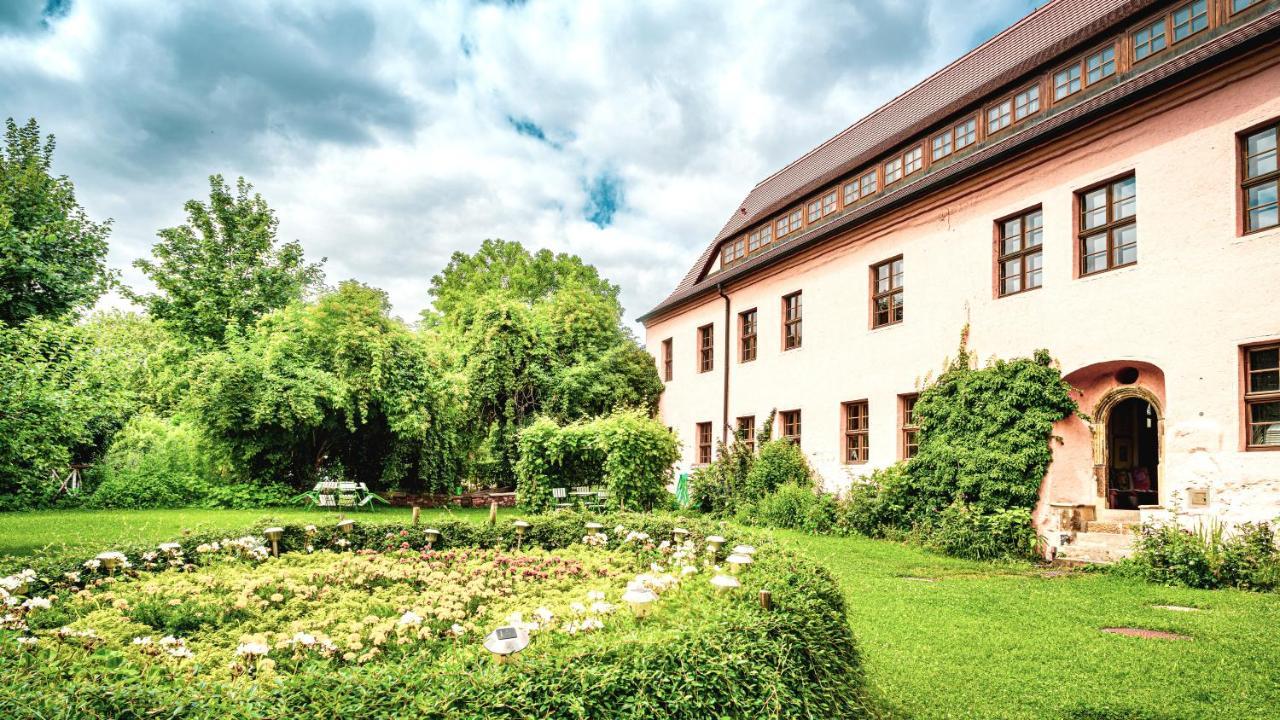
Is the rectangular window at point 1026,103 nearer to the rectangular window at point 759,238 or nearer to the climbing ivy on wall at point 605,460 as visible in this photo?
the rectangular window at point 759,238

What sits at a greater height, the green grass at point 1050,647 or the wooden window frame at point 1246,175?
the wooden window frame at point 1246,175

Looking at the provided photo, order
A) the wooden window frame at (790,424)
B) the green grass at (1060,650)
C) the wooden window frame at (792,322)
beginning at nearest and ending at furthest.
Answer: the green grass at (1060,650)
the wooden window frame at (790,424)
the wooden window frame at (792,322)

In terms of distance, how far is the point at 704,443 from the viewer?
74.7ft

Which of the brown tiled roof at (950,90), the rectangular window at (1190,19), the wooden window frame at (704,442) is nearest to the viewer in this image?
the rectangular window at (1190,19)

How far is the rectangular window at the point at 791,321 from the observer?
18.8 metres

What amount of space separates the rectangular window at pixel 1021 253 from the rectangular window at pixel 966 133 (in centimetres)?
233

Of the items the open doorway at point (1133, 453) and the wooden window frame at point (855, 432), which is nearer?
the open doorway at point (1133, 453)

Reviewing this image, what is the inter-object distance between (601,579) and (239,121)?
10534 millimetres

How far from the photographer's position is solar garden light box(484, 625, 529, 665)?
3.17 metres

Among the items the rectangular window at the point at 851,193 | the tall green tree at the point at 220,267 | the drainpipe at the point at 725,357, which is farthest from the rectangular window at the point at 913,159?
the tall green tree at the point at 220,267

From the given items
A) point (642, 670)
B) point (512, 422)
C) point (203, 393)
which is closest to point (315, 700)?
point (642, 670)

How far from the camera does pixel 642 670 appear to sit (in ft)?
11.0

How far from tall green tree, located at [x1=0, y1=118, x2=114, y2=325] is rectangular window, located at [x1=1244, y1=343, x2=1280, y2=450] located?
1829 cm

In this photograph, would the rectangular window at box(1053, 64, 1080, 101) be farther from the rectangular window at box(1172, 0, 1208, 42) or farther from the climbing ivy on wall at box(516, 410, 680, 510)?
the climbing ivy on wall at box(516, 410, 680, 510)
